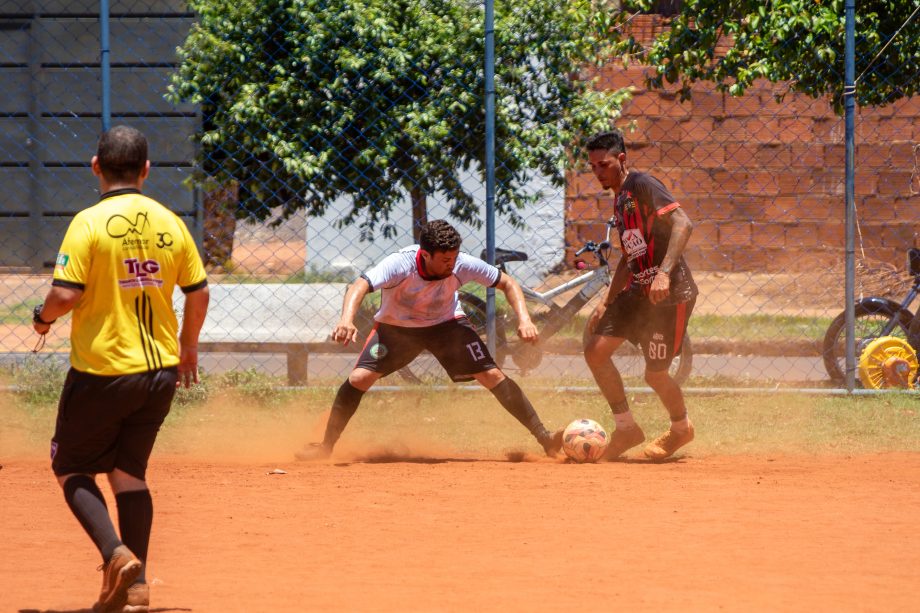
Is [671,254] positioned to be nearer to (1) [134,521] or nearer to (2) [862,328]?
(2) [862,328]

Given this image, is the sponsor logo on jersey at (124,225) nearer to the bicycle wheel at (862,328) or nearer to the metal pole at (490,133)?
the metal pole at (490,133)

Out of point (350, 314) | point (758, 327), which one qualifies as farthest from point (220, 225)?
point (758, 327)

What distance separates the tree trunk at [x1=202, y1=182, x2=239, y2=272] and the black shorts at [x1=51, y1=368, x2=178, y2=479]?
17.7 ft

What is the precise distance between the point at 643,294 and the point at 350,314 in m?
1.76

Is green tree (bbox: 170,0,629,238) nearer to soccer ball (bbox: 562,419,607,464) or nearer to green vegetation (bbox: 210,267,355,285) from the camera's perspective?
green vegetation (bbox: 210,267,355,285)

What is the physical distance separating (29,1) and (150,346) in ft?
24.3

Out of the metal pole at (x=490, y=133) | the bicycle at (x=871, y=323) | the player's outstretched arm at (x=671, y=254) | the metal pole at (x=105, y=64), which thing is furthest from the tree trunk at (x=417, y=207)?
the bicycle at (x=871, y=323)

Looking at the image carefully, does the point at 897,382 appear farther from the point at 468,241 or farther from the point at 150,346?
the point at 150,346

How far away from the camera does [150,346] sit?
4270mm

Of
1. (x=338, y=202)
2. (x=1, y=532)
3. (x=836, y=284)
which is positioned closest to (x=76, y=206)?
(x=338, y=202)

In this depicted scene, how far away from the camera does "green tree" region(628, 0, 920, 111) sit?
30.3ft

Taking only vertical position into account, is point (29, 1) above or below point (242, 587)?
above

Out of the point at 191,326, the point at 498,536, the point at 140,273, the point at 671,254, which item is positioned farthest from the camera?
the point at 671,254

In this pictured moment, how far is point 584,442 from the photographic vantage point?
703 cm
